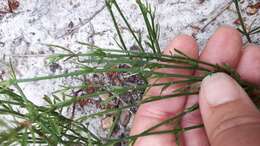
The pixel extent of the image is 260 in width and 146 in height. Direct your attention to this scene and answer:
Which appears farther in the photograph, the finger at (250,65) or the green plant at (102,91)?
the finger at (250,65)

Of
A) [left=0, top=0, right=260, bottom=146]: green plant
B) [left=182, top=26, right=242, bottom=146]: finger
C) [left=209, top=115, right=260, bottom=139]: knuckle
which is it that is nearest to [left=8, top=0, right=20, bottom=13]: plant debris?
[left=0, top=0, right=260, bottom=146]: green plant

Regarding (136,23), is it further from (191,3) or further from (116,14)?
(191,3)

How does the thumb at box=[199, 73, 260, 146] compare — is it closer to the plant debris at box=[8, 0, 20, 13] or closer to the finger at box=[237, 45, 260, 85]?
the finger at box=[237, 45, 260, 85]

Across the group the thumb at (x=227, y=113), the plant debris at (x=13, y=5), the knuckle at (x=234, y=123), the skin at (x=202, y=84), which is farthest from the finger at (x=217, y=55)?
the plant debris at (x=13, y=5)

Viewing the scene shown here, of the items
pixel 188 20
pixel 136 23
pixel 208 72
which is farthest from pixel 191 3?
pixel 208 72

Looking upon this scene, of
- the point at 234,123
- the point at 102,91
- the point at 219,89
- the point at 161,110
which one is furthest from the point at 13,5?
the point at 234,123

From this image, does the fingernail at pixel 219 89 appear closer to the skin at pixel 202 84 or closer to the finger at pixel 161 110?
the skin at pixel 202 84
